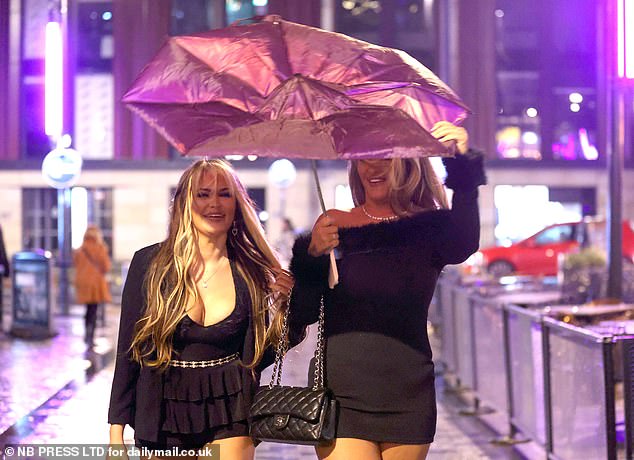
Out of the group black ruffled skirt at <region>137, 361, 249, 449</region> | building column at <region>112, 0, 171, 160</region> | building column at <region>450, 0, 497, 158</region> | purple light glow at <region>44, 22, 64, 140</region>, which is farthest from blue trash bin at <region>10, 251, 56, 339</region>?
building column at <region>450, 0, 497, 158</region>

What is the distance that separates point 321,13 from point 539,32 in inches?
339

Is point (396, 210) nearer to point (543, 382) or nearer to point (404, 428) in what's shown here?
point (404, 428)

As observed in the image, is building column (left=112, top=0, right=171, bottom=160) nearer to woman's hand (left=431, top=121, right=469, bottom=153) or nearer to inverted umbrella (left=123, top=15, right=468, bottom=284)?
inverted umbrella (left=123, top=15, right=468, bottom=284)

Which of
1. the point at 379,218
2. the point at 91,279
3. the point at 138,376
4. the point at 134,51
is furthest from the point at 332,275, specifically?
the point at 134,51

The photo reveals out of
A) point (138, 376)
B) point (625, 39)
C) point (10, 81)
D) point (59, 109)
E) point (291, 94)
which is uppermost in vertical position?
point (10, 81)

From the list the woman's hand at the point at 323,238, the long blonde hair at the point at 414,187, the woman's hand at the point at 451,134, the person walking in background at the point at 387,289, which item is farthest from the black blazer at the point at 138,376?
the woman's hand at the point at 451,134

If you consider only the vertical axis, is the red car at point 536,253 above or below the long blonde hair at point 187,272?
below

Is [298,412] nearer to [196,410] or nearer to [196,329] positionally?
[196,410]

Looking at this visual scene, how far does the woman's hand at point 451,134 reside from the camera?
12.8ft

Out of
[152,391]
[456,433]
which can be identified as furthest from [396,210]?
[456,433]

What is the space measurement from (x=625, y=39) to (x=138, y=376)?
8744mm

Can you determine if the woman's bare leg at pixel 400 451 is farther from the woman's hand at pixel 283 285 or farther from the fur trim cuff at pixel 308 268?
the woman's hand at pixel 283 285

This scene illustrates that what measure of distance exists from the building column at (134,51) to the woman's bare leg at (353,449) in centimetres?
3691

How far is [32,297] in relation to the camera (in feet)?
57.0
